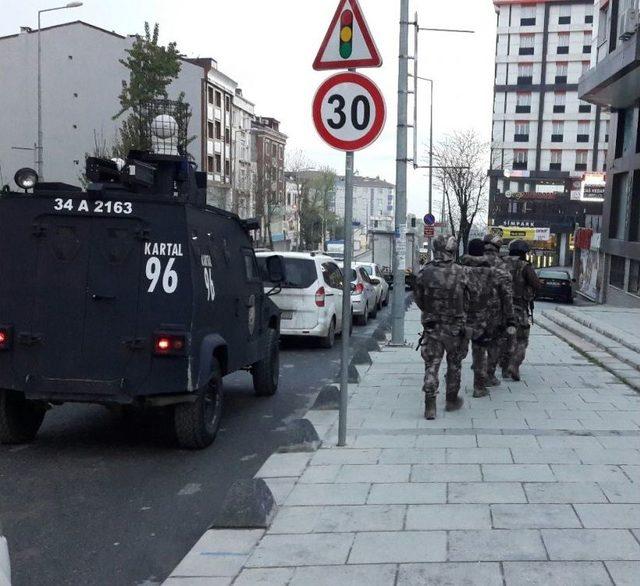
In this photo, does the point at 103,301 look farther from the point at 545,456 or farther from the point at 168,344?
the point at 545,456

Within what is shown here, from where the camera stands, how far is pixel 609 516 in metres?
4.67

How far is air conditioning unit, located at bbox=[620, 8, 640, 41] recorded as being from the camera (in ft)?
75.1

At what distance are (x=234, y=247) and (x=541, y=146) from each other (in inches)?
2851

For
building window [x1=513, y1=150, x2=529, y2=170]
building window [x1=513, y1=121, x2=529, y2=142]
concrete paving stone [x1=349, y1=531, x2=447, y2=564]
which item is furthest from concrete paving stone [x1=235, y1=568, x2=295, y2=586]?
building window [x1=513, y1=121, x2=529, y2=142]

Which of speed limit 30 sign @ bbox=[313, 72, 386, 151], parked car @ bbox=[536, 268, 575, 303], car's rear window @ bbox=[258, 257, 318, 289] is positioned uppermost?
speed limit 30 sign @ bbox=[313, 72, 386, 151]

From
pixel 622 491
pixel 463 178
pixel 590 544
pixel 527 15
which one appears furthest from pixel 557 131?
pixel 590 544

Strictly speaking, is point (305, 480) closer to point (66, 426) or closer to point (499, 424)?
point (499, 424)

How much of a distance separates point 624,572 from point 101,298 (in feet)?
14.1

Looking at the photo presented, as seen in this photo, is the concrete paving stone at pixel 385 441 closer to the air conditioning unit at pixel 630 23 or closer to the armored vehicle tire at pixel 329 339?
the armored vehicle tire at pixel 329 339

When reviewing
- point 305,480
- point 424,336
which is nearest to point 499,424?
point 424,336

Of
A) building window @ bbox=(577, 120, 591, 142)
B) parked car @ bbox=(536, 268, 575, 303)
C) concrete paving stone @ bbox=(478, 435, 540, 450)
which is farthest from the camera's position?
building window @ bbox=(577, 120, 591, 142)

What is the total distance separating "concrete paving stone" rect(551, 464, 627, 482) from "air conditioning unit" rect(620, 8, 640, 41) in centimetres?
2008

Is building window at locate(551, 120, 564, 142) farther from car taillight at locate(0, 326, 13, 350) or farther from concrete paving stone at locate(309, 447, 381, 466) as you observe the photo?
car taillight at locate(0, 326, 13, 350)

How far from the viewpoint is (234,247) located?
8078 millimetres
